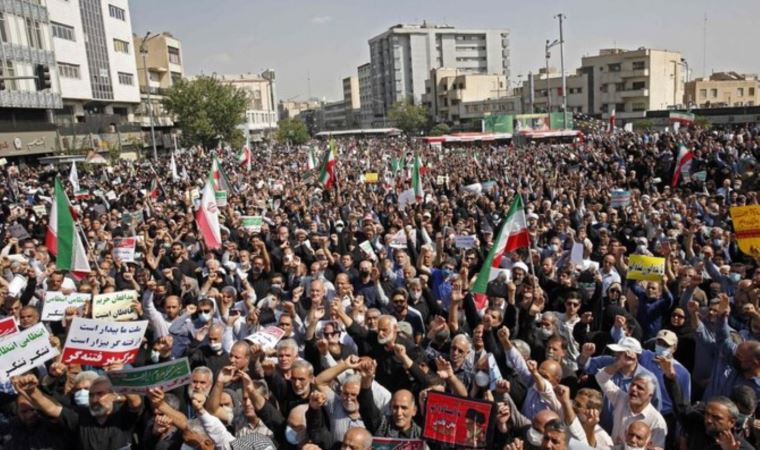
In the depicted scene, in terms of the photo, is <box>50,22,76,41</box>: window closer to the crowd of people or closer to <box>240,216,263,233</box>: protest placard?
the crowd of people

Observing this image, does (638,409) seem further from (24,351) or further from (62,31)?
(62,31)

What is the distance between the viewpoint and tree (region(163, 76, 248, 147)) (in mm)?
58188

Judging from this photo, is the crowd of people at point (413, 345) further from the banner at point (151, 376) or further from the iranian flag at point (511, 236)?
the iranian flag at point (511, 236)

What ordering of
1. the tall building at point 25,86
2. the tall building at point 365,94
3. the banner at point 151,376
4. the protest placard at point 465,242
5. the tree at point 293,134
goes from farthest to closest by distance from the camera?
the tall building at point 365,94
the tree at point 293,134
the tall building at point 25,86
the protest placard at point 465,242
the banner at point 151,376

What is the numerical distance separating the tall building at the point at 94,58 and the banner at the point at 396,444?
4960 cm

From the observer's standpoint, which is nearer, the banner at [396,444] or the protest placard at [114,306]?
the banner at [396,444]

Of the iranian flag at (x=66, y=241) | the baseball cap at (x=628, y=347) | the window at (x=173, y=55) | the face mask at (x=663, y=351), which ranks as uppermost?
the window at (x=173, y=55)

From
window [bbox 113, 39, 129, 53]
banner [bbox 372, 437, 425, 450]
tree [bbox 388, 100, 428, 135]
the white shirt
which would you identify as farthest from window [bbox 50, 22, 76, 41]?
tree [bbox 388, 100, 428, 135]

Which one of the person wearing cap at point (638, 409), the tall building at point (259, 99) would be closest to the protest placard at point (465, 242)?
the person wearing cap at point (638, 409)

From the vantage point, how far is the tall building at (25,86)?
37.3 metres

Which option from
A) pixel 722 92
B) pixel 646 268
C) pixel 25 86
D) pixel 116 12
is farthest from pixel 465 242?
pixel 722 92

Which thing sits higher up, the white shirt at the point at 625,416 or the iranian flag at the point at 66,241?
the iranian flag at the point at 66,241

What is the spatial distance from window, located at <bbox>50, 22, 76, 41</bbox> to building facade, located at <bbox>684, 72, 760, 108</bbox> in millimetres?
68529

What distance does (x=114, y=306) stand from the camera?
6.48 meters
